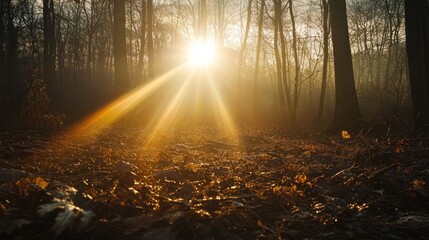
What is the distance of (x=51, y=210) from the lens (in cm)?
233

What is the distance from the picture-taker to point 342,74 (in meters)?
9.53

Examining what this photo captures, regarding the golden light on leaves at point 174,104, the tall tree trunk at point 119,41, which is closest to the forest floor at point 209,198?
the golden light on leaves at point 174,104

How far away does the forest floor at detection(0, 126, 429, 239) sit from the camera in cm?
230

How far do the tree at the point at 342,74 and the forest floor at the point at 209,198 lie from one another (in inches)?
176

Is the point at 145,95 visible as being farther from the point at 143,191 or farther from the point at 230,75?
the point at 230,75

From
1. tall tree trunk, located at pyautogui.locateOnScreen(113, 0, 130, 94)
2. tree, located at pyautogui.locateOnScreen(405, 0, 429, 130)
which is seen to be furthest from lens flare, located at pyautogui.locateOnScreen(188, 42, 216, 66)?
tree, located at pyautogui.locateOnScreen(405, 0, 429, 130)

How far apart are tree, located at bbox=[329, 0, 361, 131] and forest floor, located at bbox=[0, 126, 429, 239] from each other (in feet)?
14.7

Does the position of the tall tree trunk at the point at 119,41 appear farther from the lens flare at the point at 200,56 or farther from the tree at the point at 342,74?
the lens flare at the point at 200,56

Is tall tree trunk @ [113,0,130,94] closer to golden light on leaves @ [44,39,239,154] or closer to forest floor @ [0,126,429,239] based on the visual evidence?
A: golden light on leaves @ [44,39,239,154]

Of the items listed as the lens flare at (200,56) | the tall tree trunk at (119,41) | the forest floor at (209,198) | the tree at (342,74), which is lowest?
the forest floor at (209,198)

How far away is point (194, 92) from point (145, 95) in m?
11.2

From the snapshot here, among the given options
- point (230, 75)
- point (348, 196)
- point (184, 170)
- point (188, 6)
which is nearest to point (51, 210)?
point (184, 170)

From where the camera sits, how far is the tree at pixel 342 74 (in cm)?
943

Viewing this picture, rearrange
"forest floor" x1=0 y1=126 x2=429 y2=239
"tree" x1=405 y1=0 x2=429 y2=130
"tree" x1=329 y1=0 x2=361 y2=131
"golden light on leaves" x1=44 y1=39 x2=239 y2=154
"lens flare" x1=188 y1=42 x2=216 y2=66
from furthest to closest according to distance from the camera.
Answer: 1. "lens flare" x1=188 y1=42 x2=216 y2=66
2. "tree" x1=329 y1=0 x2=361 y2=131
3. "golden light on leaves" x1=44 y1=39 x2=239 y2=154
4. "tree" x1=405 y1=0 x2=429 y2=130
5. "forest floor" x1=0 y1=126 x2=429 y2=239
